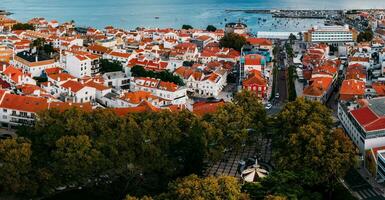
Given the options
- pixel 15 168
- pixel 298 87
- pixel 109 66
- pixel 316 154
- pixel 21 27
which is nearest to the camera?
pixel 15 168

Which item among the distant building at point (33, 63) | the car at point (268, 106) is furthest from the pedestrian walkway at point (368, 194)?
the distant building at point (33, 63)

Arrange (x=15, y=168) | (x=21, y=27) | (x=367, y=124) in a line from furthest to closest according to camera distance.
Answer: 1. (x=21, y=27)
2. (x=367, y=124)
3. (x=15, y=168)

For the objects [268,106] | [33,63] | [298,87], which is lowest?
[268,106]

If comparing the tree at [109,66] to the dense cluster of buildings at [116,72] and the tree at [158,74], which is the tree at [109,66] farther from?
the tree at [158,74]

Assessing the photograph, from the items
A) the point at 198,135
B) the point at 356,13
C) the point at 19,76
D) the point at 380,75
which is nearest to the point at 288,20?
the point at 356,13

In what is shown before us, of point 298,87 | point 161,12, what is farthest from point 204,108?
point 161,12

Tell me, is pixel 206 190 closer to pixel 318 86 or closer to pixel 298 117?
pixel 298 117

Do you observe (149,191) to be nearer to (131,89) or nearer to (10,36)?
(131,89)
